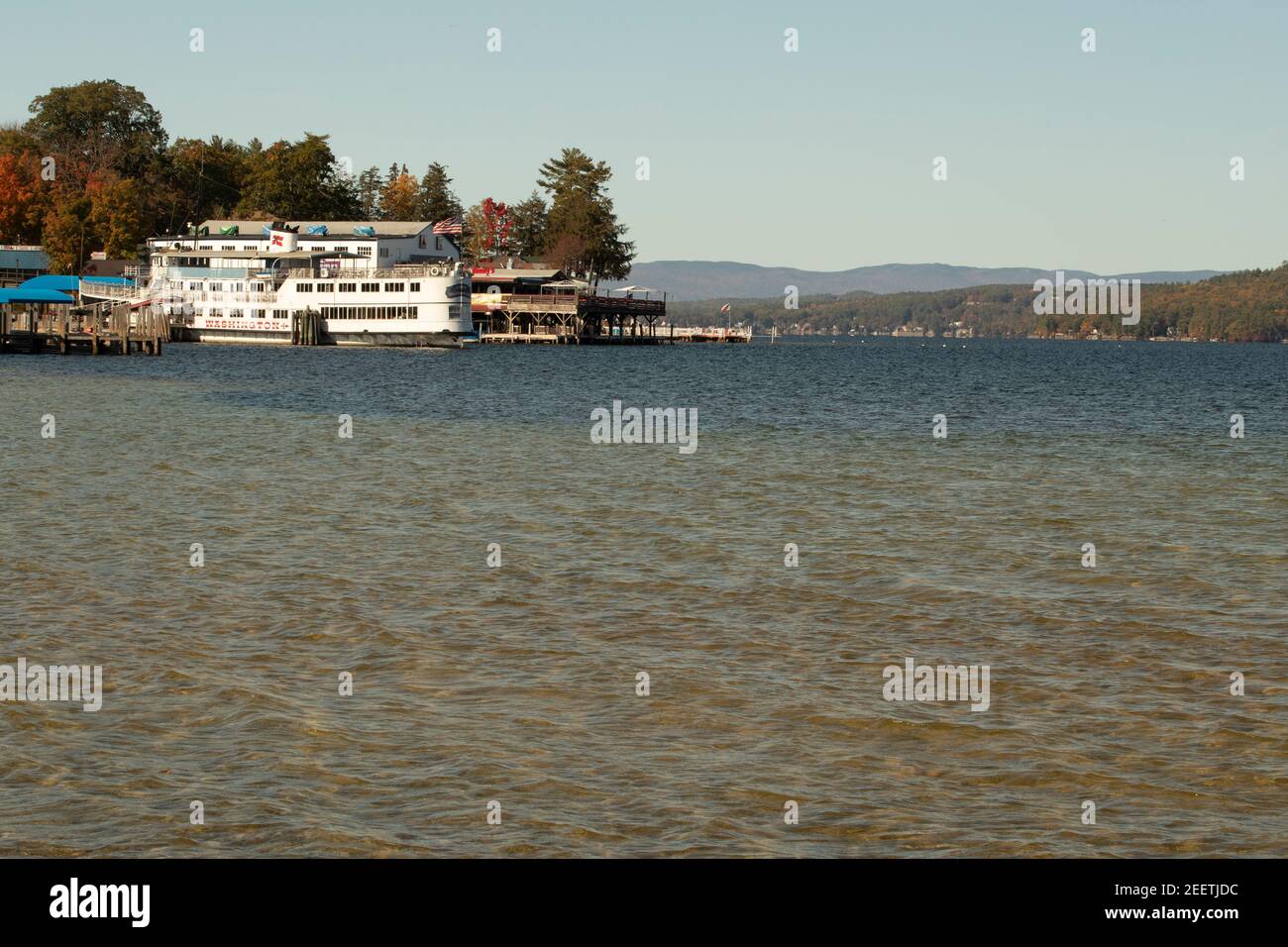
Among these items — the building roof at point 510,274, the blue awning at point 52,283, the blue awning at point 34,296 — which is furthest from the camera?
the building roof at point 510,274

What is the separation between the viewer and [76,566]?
2105cm

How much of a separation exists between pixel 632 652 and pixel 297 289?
126154 mm

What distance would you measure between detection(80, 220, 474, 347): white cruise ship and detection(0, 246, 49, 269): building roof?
8835 millimetres

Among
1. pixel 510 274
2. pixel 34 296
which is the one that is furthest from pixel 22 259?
pixel 510 274

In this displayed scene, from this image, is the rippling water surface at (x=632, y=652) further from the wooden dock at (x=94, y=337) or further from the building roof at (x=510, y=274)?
the building roof at (x=510, y=274)

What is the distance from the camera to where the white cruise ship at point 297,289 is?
13112cm

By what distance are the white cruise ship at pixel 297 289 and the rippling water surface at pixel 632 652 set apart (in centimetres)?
9200

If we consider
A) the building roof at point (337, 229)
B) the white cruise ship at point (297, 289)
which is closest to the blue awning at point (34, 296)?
the white cruise ship at point (297, 289)

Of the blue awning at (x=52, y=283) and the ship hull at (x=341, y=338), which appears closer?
the blue awning at (x=52, y=283)

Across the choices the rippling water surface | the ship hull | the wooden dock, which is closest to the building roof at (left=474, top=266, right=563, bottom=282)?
the ship hull

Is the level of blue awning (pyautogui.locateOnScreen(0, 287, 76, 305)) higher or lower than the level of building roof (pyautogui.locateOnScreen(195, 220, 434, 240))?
lower

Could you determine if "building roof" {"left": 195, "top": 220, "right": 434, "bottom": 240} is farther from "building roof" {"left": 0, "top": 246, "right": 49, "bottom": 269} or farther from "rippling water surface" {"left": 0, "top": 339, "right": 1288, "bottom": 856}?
"rippling water surface" {"left": 0, "top": 339, "right": 1288, "bottom": 856}

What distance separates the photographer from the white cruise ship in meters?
131
